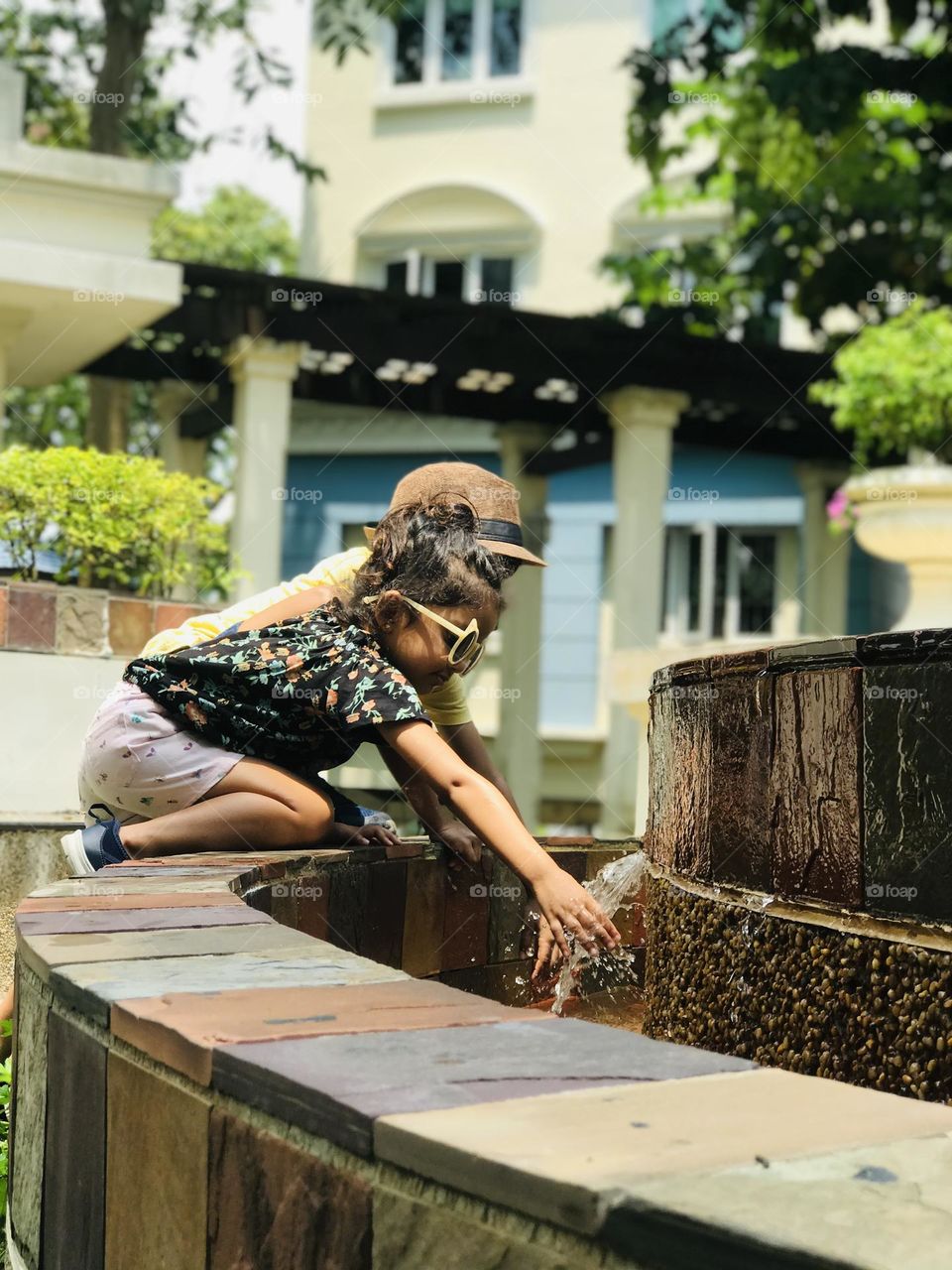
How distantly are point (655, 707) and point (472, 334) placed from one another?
287 inches

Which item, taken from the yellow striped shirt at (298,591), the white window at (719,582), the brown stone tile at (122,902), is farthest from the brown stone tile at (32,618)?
the white window at (719,582)

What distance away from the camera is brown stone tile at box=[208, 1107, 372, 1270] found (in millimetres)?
1218

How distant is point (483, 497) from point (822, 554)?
1169 cm

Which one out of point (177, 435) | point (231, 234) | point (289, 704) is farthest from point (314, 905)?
point (231, 234)

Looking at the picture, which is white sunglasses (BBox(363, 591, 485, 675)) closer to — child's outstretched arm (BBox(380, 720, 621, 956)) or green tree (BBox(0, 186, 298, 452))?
child's outstretched arm (BBox(380, 720, 621, 956))

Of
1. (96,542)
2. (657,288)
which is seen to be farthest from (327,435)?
(96,542)

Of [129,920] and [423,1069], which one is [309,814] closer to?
[129,920]

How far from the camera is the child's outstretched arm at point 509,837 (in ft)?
8.13

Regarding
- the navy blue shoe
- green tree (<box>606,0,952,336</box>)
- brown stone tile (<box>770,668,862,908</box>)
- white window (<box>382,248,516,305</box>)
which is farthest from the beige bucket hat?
white window (<box>382,248,516,305</box>)

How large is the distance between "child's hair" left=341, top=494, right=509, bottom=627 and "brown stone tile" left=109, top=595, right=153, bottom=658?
A: 2.55 m

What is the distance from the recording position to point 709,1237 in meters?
0.92

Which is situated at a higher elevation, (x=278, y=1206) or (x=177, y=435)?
(x=177, y=435)

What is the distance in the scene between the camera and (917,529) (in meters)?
7.82

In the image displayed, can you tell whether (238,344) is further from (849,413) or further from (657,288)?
(657,288)
